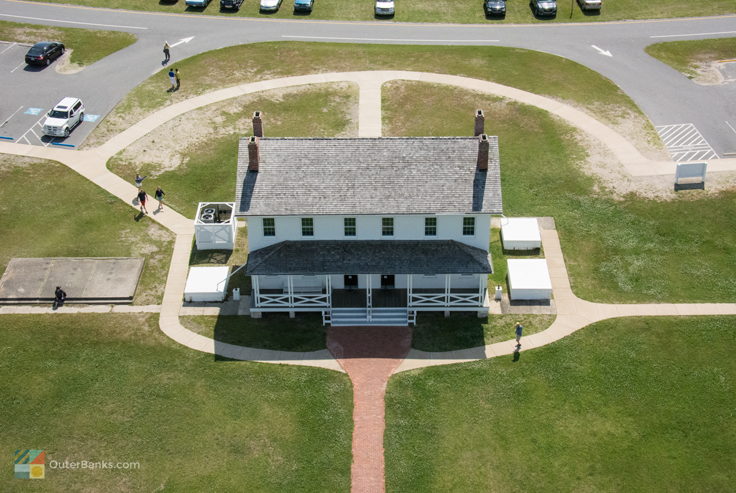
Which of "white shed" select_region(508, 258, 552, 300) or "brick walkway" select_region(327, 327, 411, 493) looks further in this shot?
"white shed" select_region(508, 258, 552, 300)

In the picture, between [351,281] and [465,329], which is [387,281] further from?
[465,329]

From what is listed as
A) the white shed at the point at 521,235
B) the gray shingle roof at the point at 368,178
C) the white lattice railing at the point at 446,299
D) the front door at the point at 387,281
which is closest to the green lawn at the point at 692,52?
the white shed at the point at 521,235

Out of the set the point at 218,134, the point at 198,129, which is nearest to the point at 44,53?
the point at 198,129

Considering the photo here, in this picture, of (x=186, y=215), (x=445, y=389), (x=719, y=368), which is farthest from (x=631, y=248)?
(x=186, y=215)

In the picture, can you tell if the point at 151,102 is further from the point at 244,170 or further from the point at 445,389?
the point at 445,389

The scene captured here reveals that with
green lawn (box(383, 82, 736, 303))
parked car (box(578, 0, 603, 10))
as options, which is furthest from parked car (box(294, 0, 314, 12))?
parked car (box(578, 0, 603, 10))

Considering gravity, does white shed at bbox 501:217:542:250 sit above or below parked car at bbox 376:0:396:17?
below

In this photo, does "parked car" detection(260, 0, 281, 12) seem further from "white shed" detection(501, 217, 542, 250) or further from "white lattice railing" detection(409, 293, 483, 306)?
"white lattice railing" detection(409, 293, 483, 306)
